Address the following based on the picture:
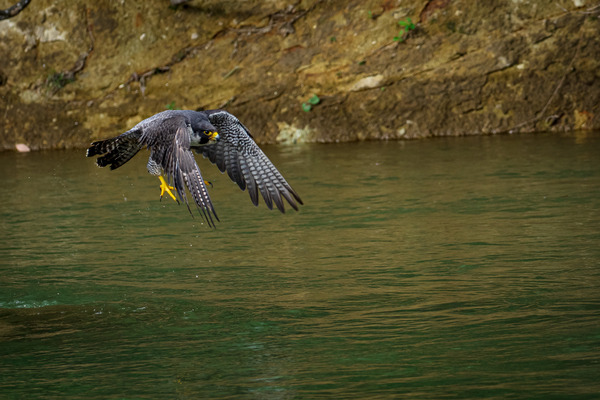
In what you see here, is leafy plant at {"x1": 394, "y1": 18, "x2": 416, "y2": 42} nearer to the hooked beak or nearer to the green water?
the green water

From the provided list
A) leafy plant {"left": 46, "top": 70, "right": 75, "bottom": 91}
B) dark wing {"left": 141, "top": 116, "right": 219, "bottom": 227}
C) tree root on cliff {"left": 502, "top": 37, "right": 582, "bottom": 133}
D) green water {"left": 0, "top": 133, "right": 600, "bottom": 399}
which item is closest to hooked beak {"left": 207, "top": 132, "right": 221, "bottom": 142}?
dark wing {"left": 141, "top": 116, "right": 219, "bottom": 227}

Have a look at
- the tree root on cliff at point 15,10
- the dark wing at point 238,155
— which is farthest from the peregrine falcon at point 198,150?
the tree root on cliff at point 15,10

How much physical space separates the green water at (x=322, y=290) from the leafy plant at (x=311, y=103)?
3.55m

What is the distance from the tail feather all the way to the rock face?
290 inches

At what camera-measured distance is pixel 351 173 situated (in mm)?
10422

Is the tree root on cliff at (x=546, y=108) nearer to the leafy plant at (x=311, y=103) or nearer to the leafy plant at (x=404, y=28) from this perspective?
the leafy plant at (x=404, y=28)

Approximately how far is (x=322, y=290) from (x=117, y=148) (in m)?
1.95

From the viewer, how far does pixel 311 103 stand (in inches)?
543

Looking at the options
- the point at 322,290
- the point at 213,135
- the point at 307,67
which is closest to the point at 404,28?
the point at 307,67

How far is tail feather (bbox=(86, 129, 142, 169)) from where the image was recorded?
6.36 metres

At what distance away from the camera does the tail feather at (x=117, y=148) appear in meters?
6.36

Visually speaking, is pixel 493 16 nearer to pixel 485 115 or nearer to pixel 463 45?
pixel 463 45

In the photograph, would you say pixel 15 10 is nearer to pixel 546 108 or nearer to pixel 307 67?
pixel 307 67

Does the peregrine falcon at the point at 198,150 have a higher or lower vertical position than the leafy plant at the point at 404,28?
lower
